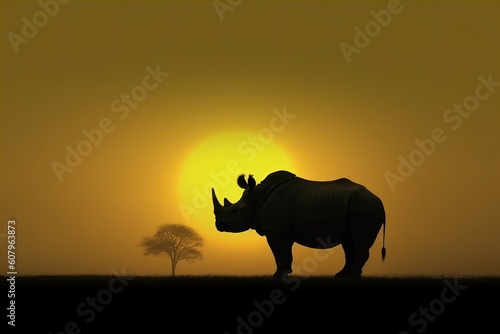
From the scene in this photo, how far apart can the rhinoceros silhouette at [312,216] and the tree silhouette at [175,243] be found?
107ft

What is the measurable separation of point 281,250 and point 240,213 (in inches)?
52.0

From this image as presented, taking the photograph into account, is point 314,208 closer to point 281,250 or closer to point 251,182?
point 281,250

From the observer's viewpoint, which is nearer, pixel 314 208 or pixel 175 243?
pixel 314 208

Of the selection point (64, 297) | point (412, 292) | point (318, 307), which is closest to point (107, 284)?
point (64, 297)

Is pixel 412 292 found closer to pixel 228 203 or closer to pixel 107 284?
pixel 107 284

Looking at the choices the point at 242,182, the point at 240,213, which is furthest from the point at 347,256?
the point at 242,182

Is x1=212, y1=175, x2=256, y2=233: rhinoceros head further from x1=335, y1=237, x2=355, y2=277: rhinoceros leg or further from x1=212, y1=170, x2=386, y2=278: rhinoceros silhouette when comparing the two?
x1=335, y1=237, x2=355, y2=277: rhinoceros leg

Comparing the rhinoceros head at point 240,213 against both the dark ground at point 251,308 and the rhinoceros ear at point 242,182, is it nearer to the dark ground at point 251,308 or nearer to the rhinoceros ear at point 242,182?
the rhinoceros ear at point 242,182

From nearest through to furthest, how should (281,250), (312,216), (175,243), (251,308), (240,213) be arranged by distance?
1. (251,308)
2. (312,216)
3. (281,250)
4. (240,213)
5. (175,243)

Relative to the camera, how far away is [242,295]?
44.4 ft

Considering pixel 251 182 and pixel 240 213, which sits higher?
pixel 251 182

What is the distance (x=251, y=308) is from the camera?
518 inches

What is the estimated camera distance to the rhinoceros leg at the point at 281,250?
18.8 m

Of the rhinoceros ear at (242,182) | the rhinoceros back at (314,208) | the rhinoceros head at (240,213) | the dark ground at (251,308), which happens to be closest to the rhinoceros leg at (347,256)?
the rhinoceros back at (314,208)
